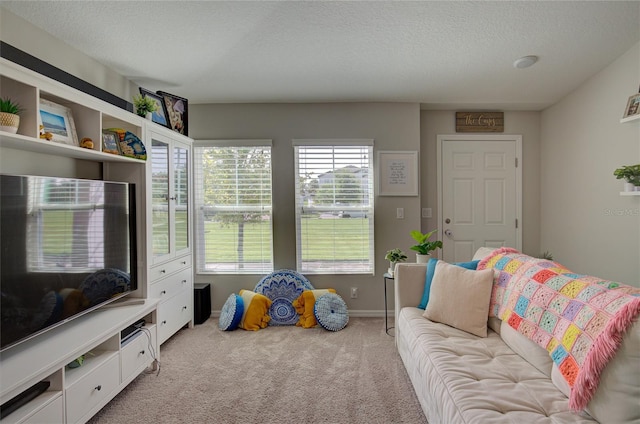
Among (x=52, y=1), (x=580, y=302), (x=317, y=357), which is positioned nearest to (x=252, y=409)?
(x=317, y=357)

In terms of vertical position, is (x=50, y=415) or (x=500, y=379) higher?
→ (x=500, y=379)

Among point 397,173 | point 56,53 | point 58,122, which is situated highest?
point 56,53

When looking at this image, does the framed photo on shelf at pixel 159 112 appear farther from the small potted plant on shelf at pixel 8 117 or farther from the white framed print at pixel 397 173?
the white framed print at pixel 397 173

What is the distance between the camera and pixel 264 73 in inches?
110

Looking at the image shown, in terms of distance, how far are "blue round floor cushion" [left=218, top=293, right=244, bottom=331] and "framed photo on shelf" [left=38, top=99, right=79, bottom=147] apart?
1.78 m

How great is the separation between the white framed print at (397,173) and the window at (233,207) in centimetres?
123

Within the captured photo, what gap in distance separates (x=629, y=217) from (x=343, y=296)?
263 cm

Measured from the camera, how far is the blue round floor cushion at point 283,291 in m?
3.06

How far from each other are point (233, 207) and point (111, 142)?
1441 millimetres

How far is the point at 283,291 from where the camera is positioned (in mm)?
3162

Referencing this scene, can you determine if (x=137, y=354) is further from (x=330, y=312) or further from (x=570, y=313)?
(x=570, y=313)

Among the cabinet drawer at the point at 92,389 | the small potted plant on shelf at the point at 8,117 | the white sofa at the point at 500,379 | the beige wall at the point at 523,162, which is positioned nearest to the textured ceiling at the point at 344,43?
the beige wall at the point at 523,162

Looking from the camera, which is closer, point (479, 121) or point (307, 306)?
point (307, 306)

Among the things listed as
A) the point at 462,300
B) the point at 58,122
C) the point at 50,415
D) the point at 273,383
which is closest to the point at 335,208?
the point at 462,300
